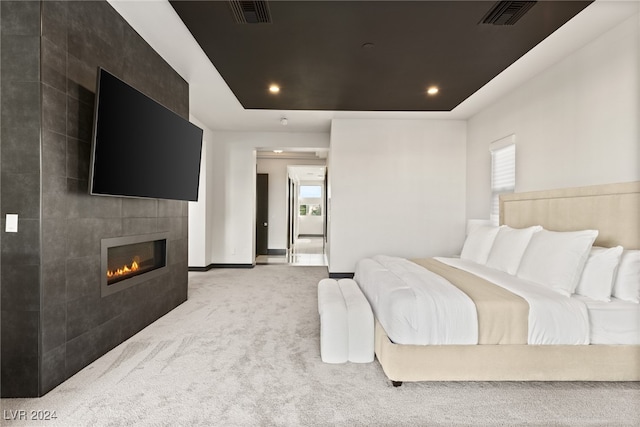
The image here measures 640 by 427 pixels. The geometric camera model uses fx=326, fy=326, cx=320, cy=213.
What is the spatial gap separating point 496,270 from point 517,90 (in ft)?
8.16

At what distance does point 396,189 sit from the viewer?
5801 mm

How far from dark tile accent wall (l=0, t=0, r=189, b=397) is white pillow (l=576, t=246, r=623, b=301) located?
3.77 metres

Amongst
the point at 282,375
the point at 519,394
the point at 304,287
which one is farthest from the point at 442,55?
the point at 304,287

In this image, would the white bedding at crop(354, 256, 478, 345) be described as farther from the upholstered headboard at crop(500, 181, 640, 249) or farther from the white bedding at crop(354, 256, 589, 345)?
the upholstered headboard at crop(500, 181, 640, 249)

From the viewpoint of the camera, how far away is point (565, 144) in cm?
337

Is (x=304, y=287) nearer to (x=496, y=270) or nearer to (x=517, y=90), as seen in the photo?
(x=496, y=270)

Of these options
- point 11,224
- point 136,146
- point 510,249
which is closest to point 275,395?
point 11,224

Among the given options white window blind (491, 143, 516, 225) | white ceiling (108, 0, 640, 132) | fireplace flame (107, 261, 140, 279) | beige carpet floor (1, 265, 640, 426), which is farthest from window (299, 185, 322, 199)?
beige carpet floor (1, 265, 640, 426)

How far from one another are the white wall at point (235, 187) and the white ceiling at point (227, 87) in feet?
1.40

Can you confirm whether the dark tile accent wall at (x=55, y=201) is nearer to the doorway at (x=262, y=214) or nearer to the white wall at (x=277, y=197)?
A: the doorway at (x=262, y=214)

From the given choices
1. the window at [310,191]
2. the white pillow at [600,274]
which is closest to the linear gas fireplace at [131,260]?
the white pillow at [600,274]

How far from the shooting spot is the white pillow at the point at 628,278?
7.66ft

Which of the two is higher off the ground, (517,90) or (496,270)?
(517,90)

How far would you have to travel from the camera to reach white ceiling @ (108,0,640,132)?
270 cm
